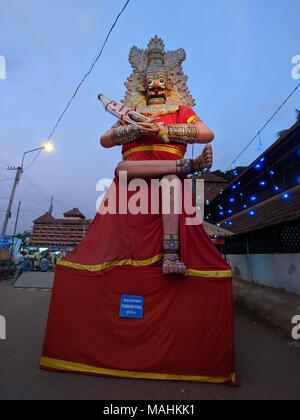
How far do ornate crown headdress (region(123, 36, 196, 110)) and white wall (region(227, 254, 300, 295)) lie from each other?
3750 millimetres

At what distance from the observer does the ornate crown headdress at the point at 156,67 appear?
343cm

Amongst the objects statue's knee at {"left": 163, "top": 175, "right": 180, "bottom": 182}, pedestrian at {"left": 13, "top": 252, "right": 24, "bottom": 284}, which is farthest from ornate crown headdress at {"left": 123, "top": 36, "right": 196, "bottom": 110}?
pedestrian at {"left": 13, "top": 252, "right": 24, "bottom": 284}

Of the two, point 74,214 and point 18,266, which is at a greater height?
point 74,214

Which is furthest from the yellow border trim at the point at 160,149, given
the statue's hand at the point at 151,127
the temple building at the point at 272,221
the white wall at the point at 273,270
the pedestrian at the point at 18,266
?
the pedestrian at the point at 18,266

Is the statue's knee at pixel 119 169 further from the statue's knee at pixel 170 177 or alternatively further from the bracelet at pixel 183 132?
the bracelet at pixel 183 132

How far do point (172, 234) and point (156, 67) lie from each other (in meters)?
2.31

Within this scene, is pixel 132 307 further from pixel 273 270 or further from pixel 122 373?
pixel 273 270

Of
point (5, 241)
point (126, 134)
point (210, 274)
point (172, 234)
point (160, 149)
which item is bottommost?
point (210, 274)

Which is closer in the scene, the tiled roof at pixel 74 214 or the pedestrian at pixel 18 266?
the pedestrian at pixel 18 266

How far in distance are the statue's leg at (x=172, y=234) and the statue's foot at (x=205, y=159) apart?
0.29 m

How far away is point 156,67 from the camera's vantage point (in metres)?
3.39

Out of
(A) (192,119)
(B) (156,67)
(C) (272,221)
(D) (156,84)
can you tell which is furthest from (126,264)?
(C) (272,221)
